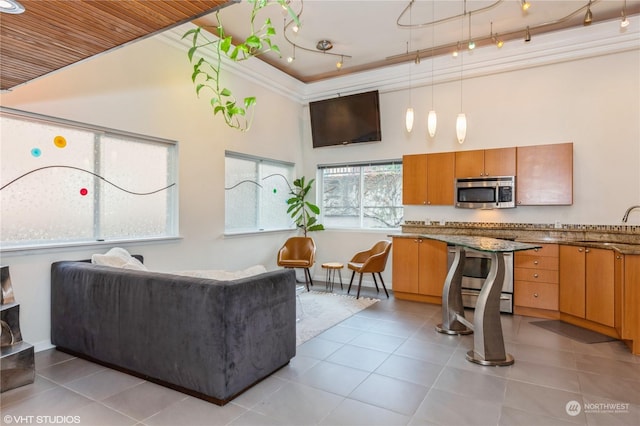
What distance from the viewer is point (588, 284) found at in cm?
396

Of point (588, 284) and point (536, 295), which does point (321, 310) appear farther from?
point (588, 284)

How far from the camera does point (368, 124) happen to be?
601cm

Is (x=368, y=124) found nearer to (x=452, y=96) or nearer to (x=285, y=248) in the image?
(x=452, y=96)

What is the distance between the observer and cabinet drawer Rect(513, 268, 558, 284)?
435 centimetres

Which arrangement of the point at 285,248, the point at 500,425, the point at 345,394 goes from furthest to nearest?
1. the point at 285,248
2. the point at 345,394
3. the point at 500,425

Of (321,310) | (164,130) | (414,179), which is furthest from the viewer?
(414,179)

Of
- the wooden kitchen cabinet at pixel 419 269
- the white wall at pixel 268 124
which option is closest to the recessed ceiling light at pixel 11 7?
the white wall at pixel 268 124

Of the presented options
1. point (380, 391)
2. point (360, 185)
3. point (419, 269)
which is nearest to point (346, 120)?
point (360, 185)

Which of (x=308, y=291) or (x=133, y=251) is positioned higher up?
(x=133, y=251)

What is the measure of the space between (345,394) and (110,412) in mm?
1567

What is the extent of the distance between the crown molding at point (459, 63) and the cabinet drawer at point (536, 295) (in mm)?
3008

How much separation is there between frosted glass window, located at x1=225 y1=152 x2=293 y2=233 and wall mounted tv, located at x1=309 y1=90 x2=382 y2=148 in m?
0.90

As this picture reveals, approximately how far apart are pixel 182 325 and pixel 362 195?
4.50 meters

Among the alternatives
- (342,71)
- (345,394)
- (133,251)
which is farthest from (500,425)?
(342,71)
